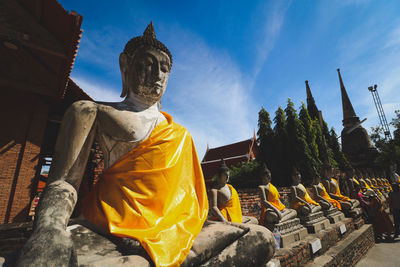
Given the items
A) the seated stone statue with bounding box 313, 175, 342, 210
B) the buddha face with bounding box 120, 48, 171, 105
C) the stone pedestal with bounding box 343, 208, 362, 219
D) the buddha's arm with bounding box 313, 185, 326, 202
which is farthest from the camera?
the stone pedestal with bounding box 343, 208, 362, 219

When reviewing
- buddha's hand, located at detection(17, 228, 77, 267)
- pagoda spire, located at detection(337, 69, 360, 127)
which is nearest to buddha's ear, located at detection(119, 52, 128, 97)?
buddha's hand, located at detection(17, 228, 77, 267)

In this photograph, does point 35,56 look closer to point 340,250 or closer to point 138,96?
point 138,96

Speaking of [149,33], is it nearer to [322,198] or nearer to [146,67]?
[146,67]

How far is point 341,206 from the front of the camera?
6676mm

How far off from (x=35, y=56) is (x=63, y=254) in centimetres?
639

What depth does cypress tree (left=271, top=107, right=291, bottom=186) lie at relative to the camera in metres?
12.8

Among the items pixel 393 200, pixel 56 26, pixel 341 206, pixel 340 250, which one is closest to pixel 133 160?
pixel 340 250

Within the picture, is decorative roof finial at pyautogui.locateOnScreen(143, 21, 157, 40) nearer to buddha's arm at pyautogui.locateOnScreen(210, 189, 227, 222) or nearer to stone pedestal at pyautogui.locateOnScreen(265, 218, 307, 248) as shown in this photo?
buddha's arm at pyautogui.locateOnScreen(210, 189, 227, 222)

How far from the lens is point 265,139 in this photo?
1420 centimetres

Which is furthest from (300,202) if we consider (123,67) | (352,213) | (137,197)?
(123,67)

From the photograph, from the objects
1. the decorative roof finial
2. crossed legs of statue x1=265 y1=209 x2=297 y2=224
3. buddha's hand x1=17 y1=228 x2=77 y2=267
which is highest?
the decorative roof finial

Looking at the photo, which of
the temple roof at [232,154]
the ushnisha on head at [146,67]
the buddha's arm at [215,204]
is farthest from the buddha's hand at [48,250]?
the temple roof at [232,154]

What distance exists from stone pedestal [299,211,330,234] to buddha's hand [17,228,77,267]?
16.2ft

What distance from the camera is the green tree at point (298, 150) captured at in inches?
484
